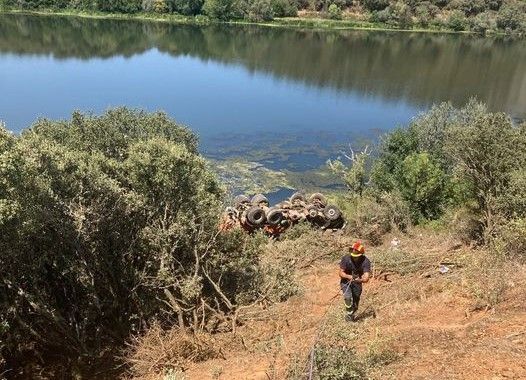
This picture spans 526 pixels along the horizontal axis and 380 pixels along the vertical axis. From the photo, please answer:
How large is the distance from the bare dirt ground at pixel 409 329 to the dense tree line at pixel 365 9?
11429cm

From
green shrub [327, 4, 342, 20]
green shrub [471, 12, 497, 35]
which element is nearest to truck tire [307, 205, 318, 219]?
green shrub [327, 4, 342, 20]

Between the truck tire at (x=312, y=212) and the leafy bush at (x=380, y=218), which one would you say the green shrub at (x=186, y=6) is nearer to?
the truck tire at (x=312, y=212)

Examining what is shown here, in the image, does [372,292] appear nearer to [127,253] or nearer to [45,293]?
[127,253]

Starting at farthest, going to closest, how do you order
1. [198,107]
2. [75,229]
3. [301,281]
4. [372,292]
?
[198,107] → [301,281] → [372,292] → [75,229]

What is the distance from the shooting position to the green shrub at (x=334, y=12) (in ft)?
408

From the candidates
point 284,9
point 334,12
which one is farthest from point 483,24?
point 284,9

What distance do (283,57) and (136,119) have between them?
6576cm

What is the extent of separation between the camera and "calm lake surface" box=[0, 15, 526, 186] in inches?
1848

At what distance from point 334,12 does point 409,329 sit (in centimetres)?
12262

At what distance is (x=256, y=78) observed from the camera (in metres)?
70.2

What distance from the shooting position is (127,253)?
1314cm

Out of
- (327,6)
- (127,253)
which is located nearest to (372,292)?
(127,253)

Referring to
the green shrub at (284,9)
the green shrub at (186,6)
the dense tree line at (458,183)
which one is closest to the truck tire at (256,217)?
the dense tree line at (458,183)

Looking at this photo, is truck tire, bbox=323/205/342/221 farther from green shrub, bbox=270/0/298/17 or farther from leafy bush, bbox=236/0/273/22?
green shrub, bbox=270/0/298/17
